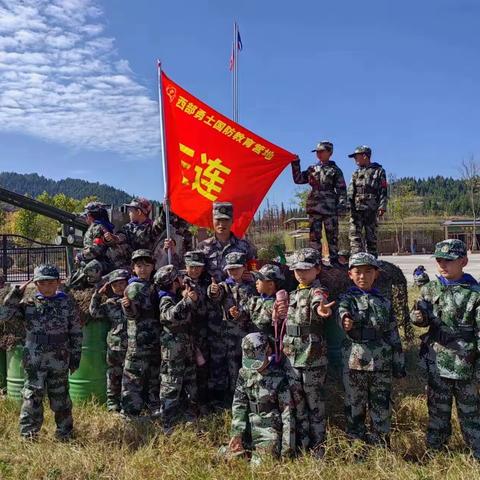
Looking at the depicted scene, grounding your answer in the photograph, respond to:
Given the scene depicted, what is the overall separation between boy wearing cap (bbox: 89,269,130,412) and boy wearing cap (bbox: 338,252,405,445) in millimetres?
2282

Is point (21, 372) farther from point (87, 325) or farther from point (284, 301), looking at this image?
point (284, 301)

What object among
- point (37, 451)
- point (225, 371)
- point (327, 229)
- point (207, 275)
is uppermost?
point (327, 229)

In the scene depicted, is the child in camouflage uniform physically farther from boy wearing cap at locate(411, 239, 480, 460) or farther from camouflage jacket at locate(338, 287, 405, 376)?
boy wearing cap at locate(411, 239, 480, 460)

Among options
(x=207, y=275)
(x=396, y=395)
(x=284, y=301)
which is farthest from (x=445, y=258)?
(x=207, y=275)

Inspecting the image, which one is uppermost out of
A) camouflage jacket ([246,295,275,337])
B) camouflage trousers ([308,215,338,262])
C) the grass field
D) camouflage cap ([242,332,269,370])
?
camouflage trousers ([308,215,338,262])

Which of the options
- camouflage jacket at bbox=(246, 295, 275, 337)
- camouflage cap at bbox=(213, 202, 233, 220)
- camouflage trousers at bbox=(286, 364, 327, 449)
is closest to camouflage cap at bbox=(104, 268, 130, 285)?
camouflage cap at bbox=(213, 202, 233, 220)

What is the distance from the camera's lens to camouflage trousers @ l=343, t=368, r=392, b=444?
4016mm

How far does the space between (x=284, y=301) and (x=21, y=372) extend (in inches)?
125

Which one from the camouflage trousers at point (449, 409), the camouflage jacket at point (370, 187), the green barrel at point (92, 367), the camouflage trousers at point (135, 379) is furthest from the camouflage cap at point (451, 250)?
the green barrel at point (92, 367)

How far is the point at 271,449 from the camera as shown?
3961mm

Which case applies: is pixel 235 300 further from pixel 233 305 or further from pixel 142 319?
pixel 142 319

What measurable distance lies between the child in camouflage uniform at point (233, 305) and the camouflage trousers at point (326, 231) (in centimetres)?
226

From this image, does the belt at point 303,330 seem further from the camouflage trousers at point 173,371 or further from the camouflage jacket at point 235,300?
the camouflage trousers at point 173,371

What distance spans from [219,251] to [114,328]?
4.33 ft
